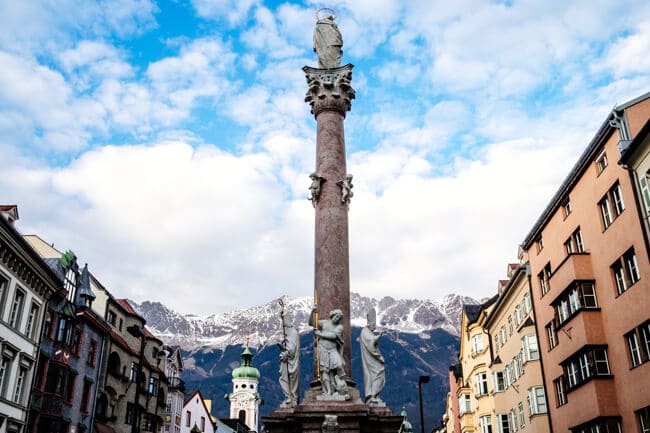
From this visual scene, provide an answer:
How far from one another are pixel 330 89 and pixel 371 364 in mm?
8608

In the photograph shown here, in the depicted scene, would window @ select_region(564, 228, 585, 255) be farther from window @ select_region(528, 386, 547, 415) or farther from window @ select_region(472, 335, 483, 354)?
window @ select_region(472, 335, 483, 354)

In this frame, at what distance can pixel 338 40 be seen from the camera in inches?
860

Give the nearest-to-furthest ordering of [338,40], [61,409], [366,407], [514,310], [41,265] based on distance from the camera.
Result: [366,407], [338,40], [41,265], [61,409], [514,310]

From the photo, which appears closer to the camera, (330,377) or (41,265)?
(330,377)

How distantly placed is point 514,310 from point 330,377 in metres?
28.2

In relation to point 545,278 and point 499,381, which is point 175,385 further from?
point 545,278

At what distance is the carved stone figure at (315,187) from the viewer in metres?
Result: 19.4

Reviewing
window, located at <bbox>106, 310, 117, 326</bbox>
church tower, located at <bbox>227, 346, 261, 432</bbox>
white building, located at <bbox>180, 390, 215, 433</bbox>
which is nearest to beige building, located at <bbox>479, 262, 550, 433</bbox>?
window, located at <bbox>106, 310, 117, 326</bbox>

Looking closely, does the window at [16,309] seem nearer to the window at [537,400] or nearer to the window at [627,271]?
the window at [537,400]

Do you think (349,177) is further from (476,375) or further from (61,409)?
(476,375)

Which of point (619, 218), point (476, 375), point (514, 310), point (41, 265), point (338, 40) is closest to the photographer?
point (338, 40)

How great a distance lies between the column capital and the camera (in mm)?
20688

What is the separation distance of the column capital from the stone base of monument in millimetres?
9183

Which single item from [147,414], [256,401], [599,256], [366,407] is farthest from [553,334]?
[256,401]
